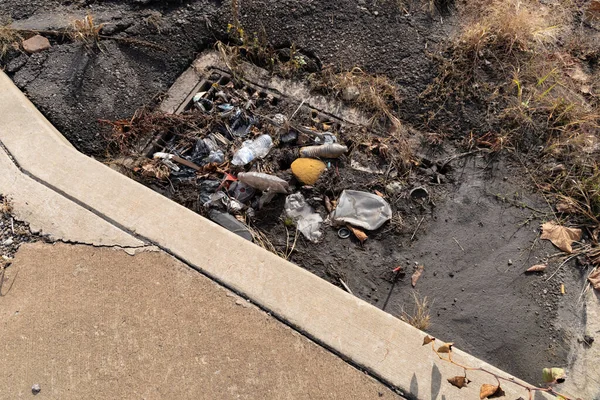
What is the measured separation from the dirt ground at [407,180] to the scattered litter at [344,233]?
0.03 meters

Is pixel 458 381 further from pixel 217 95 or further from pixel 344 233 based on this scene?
pixel 217 95

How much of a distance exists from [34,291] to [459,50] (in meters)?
2.96

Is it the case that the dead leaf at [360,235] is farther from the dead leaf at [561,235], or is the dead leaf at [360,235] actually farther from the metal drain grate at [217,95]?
the dead leaf at [561,235]

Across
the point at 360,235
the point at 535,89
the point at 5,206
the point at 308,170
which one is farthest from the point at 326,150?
the point at 5,206

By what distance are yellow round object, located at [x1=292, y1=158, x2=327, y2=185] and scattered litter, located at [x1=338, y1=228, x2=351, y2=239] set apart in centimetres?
34

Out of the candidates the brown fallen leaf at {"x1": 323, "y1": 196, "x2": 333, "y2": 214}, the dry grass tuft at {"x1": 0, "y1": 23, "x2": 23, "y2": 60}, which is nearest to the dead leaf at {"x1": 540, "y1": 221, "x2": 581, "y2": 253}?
the brown fallen leaf at {"x1": 323, "y1": 196, "x2": 333, "y2": 214}

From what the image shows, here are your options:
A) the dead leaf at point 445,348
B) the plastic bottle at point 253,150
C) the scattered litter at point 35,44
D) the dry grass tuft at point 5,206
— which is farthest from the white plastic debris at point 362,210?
the scattered litter at point 35,44

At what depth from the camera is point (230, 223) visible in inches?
99.9

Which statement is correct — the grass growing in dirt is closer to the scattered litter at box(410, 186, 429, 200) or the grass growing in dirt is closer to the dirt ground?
the dirt ground

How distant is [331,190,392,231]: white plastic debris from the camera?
2529mm

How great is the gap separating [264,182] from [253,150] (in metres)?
0.29

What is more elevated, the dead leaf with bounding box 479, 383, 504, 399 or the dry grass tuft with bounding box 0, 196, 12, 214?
the dead leaf with bounding box 479, 383, 504, 399

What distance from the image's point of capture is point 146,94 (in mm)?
2934

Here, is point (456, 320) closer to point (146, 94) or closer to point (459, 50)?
point (459, 50)
